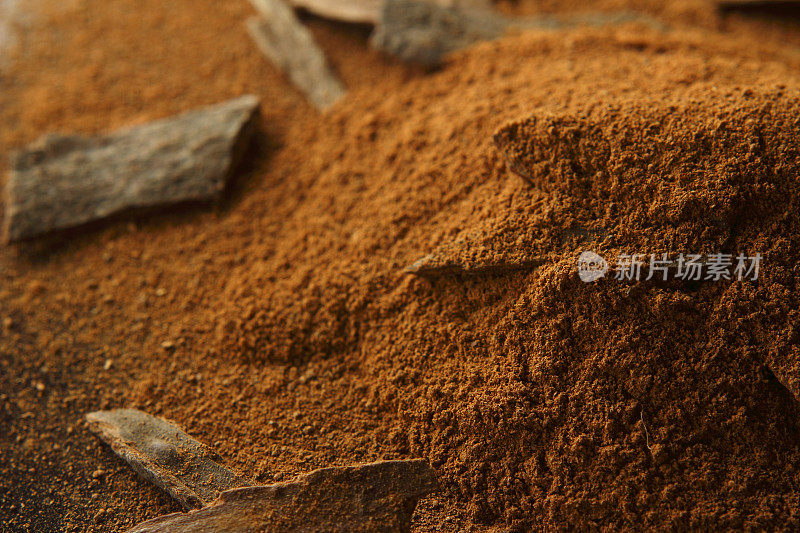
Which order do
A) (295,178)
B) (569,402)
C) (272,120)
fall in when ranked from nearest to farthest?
(569,402)
(295,178)
(272,120)

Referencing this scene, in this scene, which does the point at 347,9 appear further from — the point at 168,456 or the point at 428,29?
the point at 168,456

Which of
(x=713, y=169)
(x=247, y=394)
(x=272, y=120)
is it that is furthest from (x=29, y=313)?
(x=713, y=169)

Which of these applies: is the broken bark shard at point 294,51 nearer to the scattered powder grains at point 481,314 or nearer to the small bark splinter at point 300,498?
the scattered powder grains at point 481,314

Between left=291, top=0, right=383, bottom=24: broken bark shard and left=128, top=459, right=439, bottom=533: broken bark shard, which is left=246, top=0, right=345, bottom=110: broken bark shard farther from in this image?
left=128, top=459, right=439, bottom=533: broken bark shard

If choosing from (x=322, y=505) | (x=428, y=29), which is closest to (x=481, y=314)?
(x=322, y=505)

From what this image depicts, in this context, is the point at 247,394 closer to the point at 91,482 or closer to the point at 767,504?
the point at 91,482

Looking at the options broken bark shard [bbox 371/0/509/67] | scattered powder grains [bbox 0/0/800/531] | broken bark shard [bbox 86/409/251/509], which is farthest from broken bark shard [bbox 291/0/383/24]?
broken bark shard [bbox 86/409/251/509]

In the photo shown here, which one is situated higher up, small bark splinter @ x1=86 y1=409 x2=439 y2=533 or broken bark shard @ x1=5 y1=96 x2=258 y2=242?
broken bark shard @ x1=5 y1=96 x2=258 y2=242

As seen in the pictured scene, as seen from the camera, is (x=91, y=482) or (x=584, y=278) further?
(x=91, y=482)
